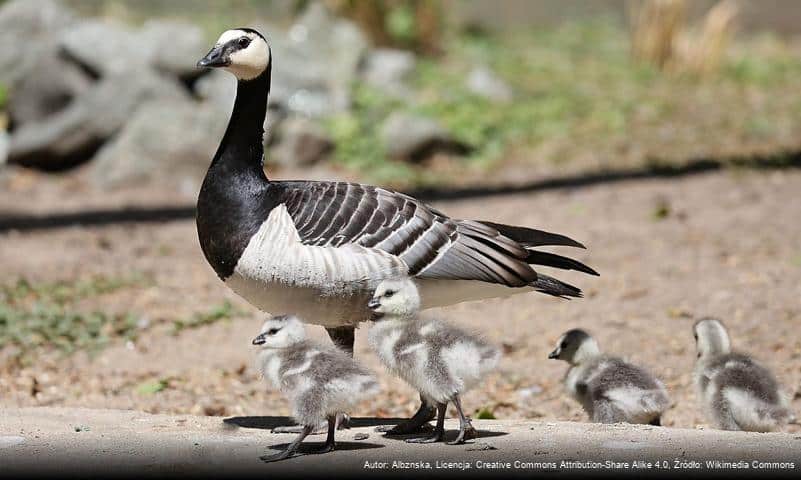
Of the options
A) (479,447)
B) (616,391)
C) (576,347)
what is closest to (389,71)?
(576,347)

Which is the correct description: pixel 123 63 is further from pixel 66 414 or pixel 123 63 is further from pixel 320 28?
pixel 66 414

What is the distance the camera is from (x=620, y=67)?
17812 millimetres

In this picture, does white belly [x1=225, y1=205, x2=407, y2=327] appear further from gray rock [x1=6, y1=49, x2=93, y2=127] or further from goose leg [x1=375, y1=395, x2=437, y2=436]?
gray rock [x1=6, y1=49, x2=93, y2=127]

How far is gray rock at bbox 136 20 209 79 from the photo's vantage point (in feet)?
48.7

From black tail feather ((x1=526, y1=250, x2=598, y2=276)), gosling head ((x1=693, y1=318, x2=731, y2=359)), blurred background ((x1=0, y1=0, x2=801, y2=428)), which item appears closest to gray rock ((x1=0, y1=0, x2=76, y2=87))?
blurred background ((x1=0, y1=0, x2=801, y2=428))

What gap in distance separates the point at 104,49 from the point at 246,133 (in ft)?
32.2

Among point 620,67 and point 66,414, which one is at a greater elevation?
point 620,67

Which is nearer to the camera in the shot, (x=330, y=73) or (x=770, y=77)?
(x=330, y=73)

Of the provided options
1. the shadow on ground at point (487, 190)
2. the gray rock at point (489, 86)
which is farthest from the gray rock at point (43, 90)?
the gray rock at point (489, 86)

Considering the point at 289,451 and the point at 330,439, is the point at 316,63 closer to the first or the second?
the point at 330,439

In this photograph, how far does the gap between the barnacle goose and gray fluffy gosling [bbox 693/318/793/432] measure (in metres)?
0.84

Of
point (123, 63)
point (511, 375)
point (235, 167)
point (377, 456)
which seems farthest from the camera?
point (123, 63)

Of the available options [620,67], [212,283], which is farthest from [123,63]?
[620,67]

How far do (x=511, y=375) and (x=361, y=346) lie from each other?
1233 mm
